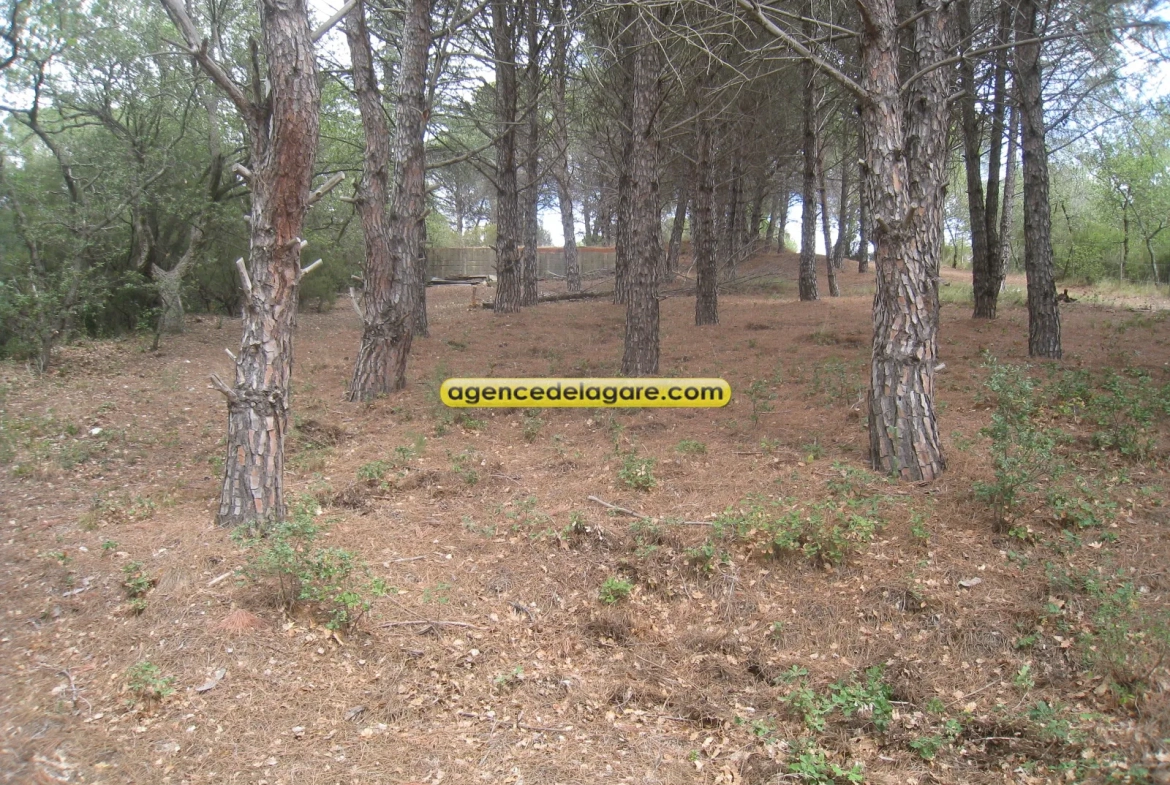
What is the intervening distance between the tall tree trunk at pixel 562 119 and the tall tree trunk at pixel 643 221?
1.06m

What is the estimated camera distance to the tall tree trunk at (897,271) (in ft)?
16.5

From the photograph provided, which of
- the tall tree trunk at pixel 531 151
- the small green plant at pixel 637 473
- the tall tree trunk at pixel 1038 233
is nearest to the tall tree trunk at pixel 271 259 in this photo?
the small green plant at pixel 637 473

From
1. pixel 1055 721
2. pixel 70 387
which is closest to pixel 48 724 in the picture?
pixel 1055 721

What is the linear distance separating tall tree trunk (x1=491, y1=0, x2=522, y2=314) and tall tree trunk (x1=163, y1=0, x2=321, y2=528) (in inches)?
349

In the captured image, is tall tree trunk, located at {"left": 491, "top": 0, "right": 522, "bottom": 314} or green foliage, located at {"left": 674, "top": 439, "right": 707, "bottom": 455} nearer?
green foliage, located at {"left": 674, "top": 439, "right": 707, "bottom": 455}

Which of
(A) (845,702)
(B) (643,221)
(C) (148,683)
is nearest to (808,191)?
(B) (643,221)

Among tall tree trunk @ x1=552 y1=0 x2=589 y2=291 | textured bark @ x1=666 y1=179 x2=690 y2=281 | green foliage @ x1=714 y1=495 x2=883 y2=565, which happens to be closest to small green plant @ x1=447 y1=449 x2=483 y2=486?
green foliage @ x1=714 y1=495 x2=883 y2=565

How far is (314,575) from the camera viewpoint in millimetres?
4020

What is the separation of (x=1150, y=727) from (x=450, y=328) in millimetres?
12081

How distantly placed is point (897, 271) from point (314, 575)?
167 inches

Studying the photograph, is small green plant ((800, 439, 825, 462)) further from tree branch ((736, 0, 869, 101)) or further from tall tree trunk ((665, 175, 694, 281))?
tall tree trunk ((665, 175, 694, 281))

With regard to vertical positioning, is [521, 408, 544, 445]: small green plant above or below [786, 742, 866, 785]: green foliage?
above

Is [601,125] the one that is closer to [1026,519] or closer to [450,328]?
[450,328]

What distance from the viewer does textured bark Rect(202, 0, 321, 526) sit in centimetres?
446
